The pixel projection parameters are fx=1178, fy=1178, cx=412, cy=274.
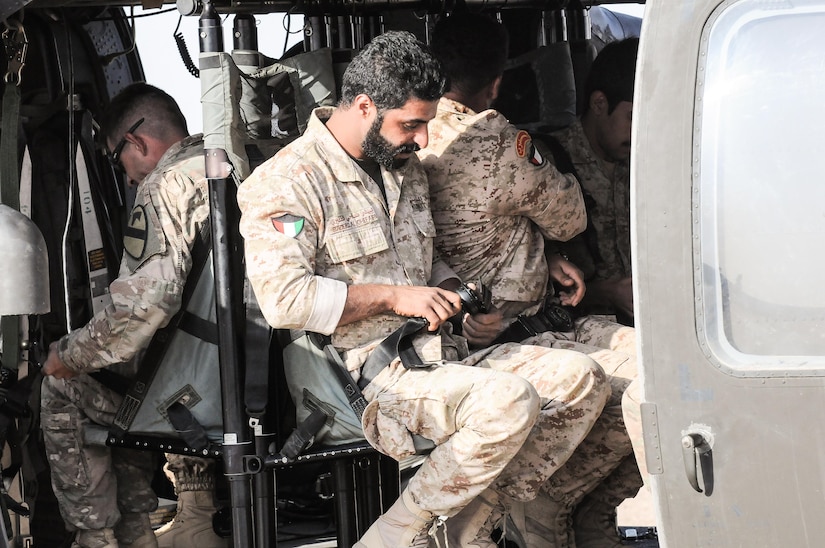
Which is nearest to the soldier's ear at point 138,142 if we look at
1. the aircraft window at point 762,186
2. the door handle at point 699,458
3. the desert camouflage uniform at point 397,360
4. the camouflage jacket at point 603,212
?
the desert camouflage uniform at point 397,360

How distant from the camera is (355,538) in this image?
3.79 metres

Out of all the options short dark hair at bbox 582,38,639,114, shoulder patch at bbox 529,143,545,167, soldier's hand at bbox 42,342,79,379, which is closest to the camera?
soldier's hand at bbox 42,342,79,379

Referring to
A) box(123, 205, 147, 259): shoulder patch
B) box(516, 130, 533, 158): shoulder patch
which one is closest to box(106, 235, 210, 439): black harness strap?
box(123, 205, 147, 259): shoulder patch

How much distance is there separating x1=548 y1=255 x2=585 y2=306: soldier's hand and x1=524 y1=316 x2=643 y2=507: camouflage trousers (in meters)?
0.10

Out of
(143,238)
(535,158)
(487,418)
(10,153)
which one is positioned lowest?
(487,418)

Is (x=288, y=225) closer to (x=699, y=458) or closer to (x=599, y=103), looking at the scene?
(x=699, y=458)

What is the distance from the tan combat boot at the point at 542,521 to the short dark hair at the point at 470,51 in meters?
1.39

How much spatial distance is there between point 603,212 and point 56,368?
2.04 meters

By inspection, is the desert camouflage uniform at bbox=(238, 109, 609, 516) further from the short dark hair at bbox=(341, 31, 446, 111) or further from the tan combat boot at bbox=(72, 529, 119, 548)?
the tan combat boot at bbox=(72, 529, 119, 548)

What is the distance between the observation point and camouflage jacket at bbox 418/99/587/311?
3.75 metres

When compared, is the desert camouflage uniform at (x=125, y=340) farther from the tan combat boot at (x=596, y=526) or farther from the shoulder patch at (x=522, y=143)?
the tan combat boot at (x=596, y=526)

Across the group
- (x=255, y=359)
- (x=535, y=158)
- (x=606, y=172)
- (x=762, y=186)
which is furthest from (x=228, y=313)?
(x=606, y=172)

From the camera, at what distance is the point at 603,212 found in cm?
442

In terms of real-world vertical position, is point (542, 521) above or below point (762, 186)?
below
